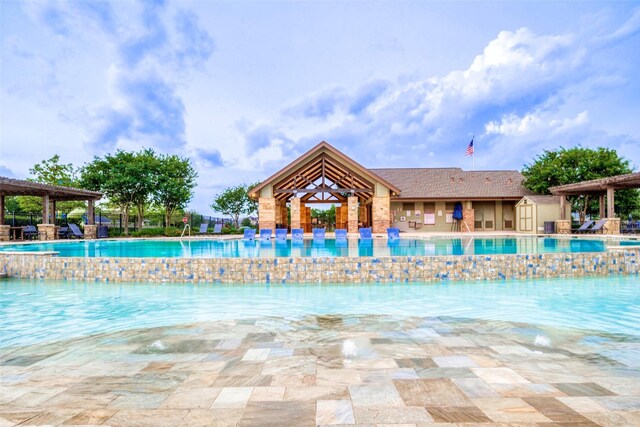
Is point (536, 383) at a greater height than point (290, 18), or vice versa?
point (290, 18)

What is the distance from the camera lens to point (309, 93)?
32906 mm

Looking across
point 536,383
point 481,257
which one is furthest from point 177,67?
point 536,383

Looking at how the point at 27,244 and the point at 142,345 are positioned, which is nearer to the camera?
the point at 142,345

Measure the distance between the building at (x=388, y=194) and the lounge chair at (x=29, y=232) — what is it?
12.8 metres

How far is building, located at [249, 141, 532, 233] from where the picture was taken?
24.3 metres

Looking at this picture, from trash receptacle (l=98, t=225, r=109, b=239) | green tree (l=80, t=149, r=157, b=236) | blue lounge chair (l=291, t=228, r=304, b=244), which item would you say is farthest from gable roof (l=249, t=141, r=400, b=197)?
trash receptacle (l=98, t=225, r=109, b=239)

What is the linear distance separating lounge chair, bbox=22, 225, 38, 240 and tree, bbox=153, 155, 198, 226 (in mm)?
7737

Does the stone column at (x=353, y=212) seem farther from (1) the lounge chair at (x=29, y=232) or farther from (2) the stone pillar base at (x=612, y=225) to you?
(1) the lounge chair at (x=29, y=232)

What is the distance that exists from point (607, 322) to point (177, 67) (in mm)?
23656

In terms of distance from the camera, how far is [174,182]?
94.4 ft

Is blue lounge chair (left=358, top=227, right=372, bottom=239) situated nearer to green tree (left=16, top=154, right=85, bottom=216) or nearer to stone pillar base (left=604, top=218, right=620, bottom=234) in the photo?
stone pillar base (left=604, top=218, right=620, bottom=234)

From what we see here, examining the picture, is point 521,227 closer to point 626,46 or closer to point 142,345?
point 626,46

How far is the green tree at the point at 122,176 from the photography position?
86.9 feet

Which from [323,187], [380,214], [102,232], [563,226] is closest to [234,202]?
[102,232]
